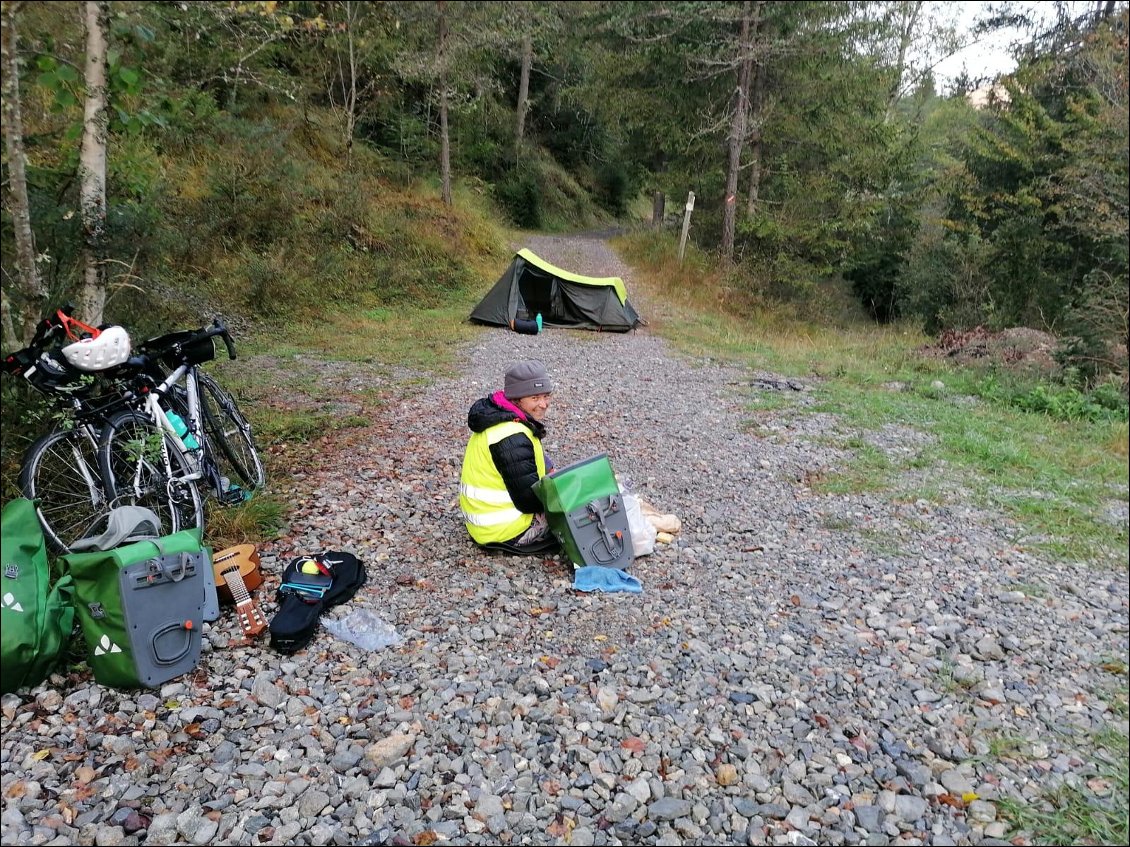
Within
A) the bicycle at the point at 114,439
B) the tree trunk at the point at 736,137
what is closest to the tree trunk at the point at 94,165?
the bicycle at the point at 114,439

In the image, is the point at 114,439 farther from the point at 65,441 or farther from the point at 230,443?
the point at 230,443

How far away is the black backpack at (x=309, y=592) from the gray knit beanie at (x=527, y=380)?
150cm

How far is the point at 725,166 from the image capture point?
66.8 ft

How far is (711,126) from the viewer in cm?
1859

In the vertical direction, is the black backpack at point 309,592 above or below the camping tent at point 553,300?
below

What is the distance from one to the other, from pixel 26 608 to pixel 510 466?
2496mm

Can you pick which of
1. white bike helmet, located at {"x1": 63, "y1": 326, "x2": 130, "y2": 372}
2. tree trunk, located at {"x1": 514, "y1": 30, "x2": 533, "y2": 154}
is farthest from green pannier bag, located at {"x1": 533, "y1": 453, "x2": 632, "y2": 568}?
tree trunk, located at {"x1": 514, "y1": 30, "x2": 533, "y2": 154}

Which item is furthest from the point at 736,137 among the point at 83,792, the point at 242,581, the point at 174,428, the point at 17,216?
the point at 83,792

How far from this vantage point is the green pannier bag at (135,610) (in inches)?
129

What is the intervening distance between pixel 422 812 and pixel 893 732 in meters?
2.11

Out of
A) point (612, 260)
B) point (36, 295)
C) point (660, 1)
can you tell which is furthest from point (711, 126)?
point (36, 295)

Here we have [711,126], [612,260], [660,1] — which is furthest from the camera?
[612,260]

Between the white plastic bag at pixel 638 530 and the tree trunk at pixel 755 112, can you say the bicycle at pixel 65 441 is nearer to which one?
the white plastic bag at pixel 638 530

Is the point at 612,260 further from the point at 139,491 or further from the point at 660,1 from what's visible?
the point at 139,491
